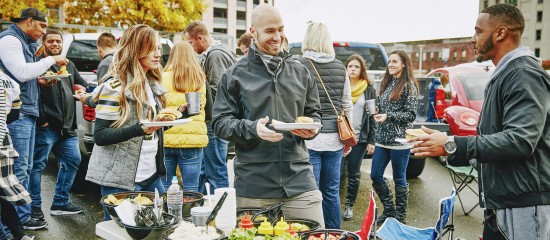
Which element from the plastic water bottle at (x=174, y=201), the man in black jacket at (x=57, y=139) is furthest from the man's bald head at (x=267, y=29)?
the man in black jacket at (x=57, y=139)

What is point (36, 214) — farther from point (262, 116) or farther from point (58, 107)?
point (262, 116)

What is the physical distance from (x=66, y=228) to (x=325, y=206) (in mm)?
2921

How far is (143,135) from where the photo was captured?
11.9 feet

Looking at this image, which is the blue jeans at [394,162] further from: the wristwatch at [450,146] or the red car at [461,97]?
the wristwatch at [450,146]

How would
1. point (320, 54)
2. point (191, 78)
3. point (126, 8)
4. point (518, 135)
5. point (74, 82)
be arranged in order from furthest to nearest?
point (126, 8)
point (74, 82)
point (191, 78)
point (320, 54)
point (518, 135)

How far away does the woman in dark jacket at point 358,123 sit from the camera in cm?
614

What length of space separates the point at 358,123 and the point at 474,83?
385 cm

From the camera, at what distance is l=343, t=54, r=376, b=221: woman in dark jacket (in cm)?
614

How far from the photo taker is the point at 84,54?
8453 mm

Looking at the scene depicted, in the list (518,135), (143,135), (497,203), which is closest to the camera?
(518,135)

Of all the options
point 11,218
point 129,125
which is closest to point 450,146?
point 129,125

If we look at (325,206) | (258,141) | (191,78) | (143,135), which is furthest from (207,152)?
(258,141)

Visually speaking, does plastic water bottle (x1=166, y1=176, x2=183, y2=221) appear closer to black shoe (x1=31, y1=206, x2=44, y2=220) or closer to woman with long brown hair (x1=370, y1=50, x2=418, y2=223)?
woman with long brown hair (x1=370, y1=50, x2=418, y2=223)

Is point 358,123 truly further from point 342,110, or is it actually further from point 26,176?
point 26,176
